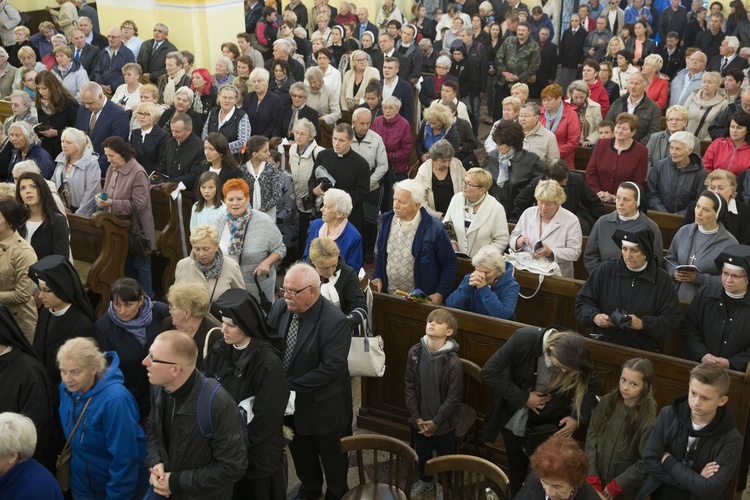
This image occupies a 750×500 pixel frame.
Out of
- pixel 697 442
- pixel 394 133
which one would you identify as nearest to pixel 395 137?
pixel 394 133

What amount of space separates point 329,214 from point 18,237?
2.14 meters

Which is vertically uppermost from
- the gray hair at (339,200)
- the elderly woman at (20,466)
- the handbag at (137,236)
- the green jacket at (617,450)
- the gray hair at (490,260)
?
the gray hair at (339,200)

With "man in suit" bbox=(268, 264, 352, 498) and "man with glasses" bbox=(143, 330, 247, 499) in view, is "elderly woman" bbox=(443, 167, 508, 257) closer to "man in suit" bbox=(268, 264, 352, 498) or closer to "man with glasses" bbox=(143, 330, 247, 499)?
"man in suit" bbox=(268, 264, 352, 498)

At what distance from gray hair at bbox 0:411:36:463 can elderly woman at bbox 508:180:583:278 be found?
12.4 ft

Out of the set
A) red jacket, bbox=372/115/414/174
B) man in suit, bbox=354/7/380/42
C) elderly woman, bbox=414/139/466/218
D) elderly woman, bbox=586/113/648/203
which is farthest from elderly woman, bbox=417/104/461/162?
man in suit, bbox=354/7/380/42

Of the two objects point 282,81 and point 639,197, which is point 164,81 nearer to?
point 282,81

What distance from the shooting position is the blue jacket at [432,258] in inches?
243

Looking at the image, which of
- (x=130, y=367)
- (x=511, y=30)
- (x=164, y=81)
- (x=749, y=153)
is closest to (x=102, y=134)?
(x=164, y=81)

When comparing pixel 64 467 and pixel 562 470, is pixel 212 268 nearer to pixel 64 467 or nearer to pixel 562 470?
pixel 64 467

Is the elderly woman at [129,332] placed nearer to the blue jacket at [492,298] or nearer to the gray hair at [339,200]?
the gray hair at [339,200]

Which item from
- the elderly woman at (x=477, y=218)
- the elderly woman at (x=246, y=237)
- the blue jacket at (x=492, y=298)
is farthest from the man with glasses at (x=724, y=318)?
the elderly woman at (x=246, y=237)

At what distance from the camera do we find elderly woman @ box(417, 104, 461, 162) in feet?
27.6

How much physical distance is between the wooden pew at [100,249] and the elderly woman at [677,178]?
462 centimetres

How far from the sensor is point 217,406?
13.3 ft
